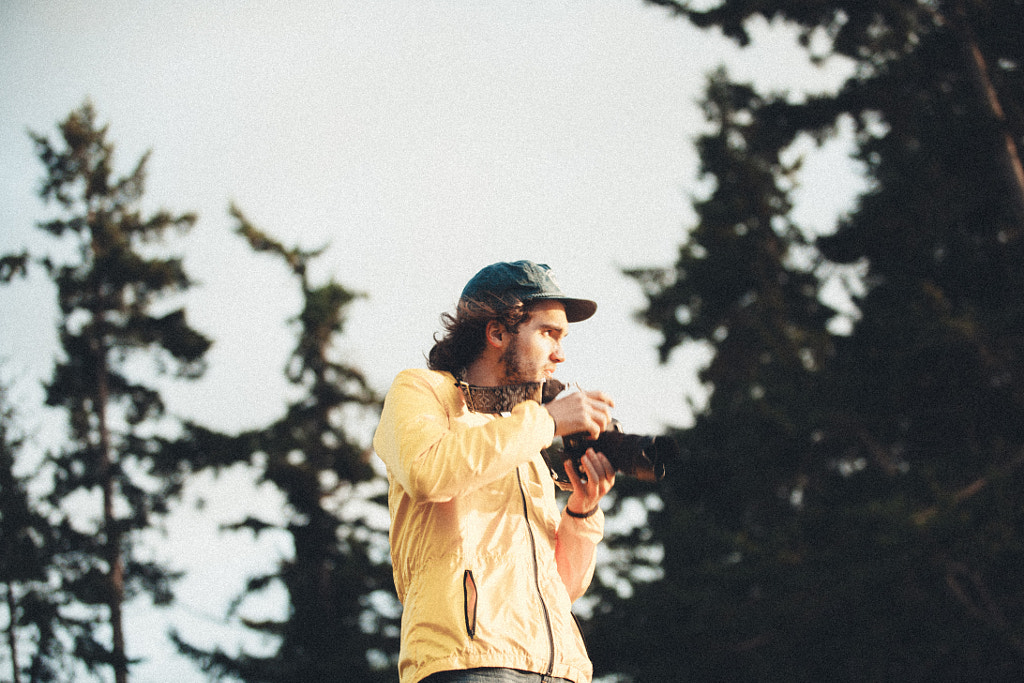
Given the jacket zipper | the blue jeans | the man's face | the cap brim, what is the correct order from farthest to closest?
the cap brim
the man's face
the jacket zipper
the blue jeans

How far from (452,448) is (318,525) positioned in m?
12.3

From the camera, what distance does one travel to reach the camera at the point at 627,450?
6.44ft

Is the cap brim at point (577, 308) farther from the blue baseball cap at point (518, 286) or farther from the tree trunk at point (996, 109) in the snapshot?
the tree trunk at point (996, 109)

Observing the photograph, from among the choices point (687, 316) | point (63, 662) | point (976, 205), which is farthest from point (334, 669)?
point (976, 205)

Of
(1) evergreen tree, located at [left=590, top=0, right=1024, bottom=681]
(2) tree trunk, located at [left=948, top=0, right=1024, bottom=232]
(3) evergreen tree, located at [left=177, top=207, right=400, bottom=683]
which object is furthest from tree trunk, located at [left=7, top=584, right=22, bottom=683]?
(2) tree trunk, located at [left=948, top=0, right=1024, bottom=232]

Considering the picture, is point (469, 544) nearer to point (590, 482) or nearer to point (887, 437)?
point (590, 482)

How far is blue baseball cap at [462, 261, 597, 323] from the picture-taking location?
7.59 ft

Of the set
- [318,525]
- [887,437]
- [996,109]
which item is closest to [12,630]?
[318,525]

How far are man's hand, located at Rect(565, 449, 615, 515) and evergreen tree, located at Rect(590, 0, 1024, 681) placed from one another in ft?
23.5

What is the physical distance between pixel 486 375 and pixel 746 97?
10.3m

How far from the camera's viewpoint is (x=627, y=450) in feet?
6.61

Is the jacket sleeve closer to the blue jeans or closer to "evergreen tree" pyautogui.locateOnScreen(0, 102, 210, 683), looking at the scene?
the blue jeans

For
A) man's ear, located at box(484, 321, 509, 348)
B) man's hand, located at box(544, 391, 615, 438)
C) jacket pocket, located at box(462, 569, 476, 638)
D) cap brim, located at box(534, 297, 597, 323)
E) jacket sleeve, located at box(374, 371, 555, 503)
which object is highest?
cap brim, located at box(534, 297, 597, 323)

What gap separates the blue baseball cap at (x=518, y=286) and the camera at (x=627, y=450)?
1.56 feet
